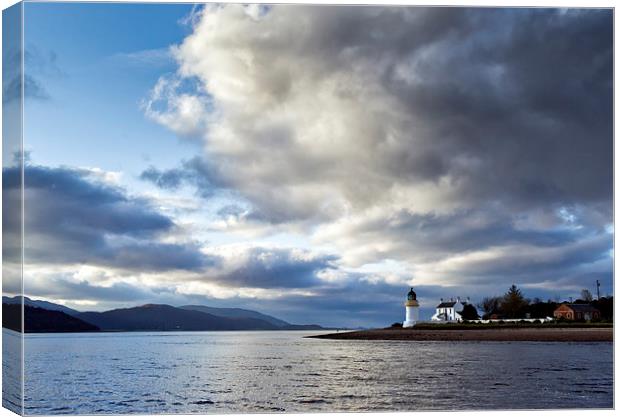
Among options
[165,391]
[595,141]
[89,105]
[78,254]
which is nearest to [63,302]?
[78,254]

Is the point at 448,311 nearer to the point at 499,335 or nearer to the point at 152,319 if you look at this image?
the point at 499,335

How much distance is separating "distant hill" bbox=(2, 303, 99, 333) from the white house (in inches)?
1146

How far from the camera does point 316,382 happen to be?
714 inches

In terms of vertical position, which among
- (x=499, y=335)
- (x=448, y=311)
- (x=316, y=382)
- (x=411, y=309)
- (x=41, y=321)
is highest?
(x=448, y=311)

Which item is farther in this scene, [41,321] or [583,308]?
[583,308]

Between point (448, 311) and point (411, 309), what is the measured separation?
19.6m

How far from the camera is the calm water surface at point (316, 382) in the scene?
1426 centimetres

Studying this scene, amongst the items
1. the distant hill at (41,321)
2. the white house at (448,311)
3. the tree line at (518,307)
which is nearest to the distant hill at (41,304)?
the distant hill at (41,321)

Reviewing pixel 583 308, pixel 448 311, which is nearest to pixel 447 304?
pixel 448 311

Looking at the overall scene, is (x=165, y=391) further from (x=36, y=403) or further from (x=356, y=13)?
(x=356, y=13)

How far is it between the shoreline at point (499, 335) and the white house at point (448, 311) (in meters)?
1.75

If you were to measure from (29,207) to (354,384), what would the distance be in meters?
7.66

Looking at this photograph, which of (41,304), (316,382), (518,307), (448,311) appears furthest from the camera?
(448,311)

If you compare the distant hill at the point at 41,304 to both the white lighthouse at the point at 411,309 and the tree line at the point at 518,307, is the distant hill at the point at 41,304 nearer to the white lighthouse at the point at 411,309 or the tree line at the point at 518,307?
the white lighthouse at the point at 411,309
